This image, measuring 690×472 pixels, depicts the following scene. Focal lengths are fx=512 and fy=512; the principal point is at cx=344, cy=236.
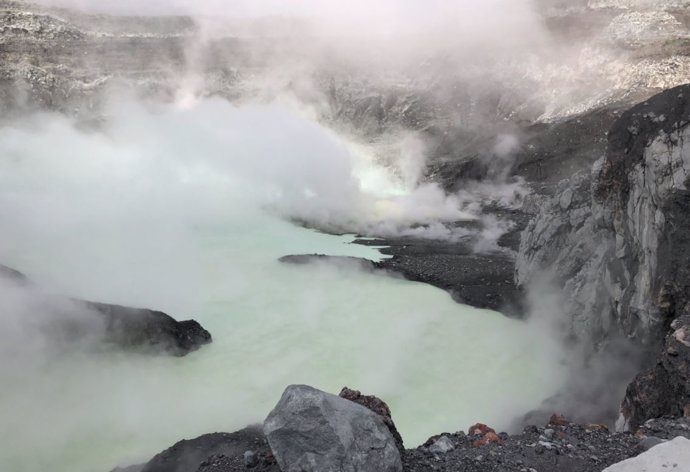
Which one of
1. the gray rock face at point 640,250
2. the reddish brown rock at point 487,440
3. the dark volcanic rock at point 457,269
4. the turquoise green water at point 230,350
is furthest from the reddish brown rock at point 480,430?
the dark volcanic rock at point 457,269

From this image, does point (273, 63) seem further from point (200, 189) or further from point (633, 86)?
point (633, 86)

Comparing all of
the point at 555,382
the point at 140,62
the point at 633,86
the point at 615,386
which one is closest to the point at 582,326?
the point at 555,382

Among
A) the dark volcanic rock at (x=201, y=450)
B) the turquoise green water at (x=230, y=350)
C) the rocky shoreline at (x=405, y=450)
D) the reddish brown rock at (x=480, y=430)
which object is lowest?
the turquoise green water at (x=230, y=350)

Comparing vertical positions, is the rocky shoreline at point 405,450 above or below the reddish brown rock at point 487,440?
above

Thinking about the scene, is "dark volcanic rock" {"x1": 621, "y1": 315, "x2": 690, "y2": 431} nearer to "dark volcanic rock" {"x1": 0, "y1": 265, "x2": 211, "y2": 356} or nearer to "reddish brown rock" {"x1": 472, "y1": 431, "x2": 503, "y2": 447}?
"reddish brown rock" {"x1": 472, "y1": 431, "x2": 503, "y2": 447}

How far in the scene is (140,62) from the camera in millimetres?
74500

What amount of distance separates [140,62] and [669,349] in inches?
3078

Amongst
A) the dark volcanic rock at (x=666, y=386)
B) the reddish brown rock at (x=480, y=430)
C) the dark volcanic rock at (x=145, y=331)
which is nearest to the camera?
the reddish brown rock at (x=480, y=430)

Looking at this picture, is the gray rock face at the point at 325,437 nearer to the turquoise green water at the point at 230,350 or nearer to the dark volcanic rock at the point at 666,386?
the dark volcanic rock at the point at 666,386

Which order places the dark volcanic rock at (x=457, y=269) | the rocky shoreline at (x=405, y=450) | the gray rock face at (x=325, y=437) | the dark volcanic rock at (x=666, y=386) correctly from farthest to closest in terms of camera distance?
the dark volcanic rock at (x=457, y=269), the dark volcanic rock at (x=666, y=386), the rocky shoreline at (x=405, y=450), the gray rock face at (x=325, y=437)

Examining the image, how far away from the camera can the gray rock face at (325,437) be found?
284 inches

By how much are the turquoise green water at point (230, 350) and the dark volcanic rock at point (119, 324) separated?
70cm

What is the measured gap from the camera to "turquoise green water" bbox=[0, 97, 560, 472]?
1655 centimetres

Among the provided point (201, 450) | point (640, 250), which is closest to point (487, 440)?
point (201, 450)
